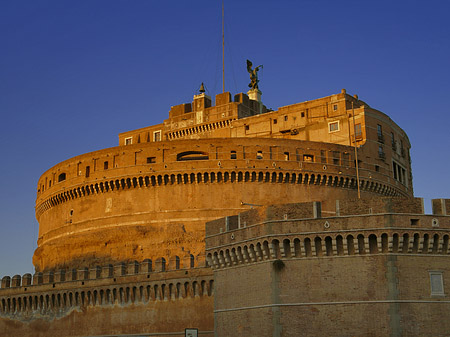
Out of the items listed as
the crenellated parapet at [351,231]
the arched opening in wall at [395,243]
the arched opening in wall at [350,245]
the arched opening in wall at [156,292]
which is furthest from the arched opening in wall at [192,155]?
the arched opening in wall at [395,243]

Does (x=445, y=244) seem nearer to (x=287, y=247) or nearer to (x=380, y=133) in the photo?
(x=287, y=247)

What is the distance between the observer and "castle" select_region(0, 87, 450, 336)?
73.2 ft

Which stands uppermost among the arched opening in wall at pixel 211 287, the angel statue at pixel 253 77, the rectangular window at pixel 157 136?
the angel statue at pixel 253 77

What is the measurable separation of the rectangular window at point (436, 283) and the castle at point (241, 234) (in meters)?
0.07

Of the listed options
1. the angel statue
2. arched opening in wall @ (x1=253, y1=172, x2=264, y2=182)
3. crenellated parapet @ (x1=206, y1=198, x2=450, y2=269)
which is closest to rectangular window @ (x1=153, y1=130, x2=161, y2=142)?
the angel statue

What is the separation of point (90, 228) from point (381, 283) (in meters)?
29.9

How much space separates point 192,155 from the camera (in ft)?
155

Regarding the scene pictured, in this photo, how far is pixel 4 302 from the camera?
141 ft

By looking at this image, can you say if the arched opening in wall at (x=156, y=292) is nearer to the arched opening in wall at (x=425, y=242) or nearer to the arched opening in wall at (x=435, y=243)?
the arched opening in wall at (x=425, y=242)

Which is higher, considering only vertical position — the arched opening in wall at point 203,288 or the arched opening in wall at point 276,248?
the arched opening in wall at point 276,248

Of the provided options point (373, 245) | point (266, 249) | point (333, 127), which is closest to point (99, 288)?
point (266, 249)

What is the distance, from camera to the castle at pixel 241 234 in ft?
73.2

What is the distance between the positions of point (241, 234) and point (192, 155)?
22423 mm

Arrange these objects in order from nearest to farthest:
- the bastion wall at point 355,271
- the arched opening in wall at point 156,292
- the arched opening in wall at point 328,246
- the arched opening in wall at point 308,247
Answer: the bastion wall at point 355,271 → the arched opening in wall at point 328,246 → the arched opening in wall at point 308,247 → the arched opening in wall at point 156,292
